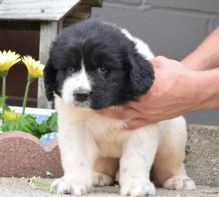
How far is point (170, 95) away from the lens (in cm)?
360

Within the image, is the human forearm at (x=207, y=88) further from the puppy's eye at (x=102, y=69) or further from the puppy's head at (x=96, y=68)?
the puppy's eye at (x=102, y=69)

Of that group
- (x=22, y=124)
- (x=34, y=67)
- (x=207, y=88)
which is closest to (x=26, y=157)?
(x=22, y=124)

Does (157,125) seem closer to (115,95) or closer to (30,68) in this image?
(115,95)

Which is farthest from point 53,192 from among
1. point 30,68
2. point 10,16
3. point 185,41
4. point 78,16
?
point 185,41

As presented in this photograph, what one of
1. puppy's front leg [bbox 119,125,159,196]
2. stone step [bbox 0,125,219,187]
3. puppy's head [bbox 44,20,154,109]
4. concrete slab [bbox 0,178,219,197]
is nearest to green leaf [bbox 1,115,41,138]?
stone step [bbox 0,125,219,187]

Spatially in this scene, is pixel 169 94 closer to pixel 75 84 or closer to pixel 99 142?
pixel 99 142

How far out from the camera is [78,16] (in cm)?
482

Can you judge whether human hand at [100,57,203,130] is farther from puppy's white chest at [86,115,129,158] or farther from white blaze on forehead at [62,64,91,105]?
white blaze on forehead at [62,64,91,105]

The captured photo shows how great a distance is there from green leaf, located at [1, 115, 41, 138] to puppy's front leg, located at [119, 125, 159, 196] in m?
0.69

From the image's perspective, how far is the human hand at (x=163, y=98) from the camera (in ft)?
11.7

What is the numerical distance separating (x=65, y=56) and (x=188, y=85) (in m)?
0.66

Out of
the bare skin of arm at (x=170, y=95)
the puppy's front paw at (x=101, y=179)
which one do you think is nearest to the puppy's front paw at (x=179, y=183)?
the puppy's front paw at (x=101, y=179)

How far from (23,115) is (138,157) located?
0.85 metres

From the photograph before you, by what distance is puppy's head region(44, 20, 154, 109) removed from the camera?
325cm
